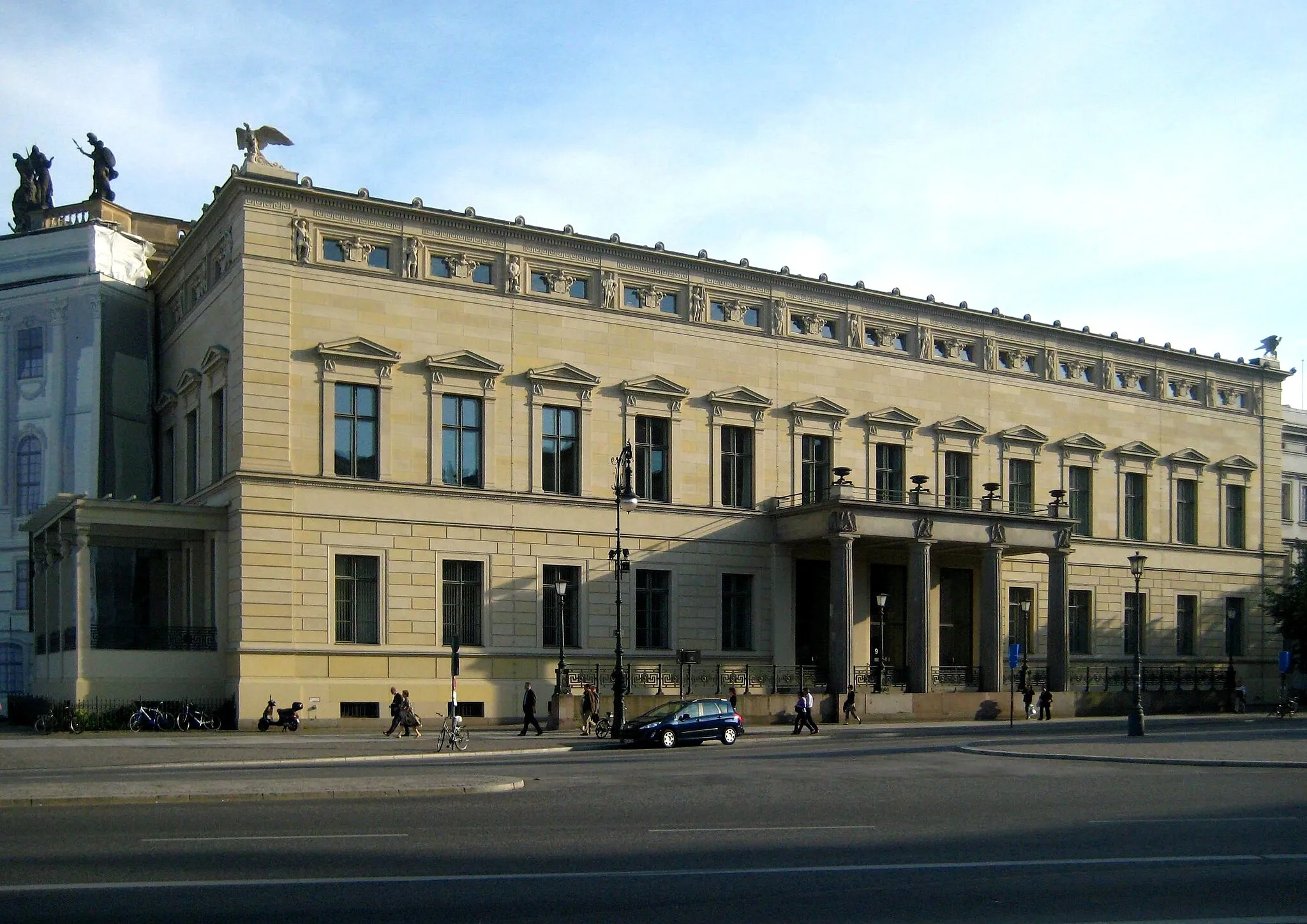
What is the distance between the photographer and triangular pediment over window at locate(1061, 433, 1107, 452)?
6384 centimetres

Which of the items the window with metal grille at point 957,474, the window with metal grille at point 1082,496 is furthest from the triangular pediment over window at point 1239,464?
the window with metal grille at point 957,474

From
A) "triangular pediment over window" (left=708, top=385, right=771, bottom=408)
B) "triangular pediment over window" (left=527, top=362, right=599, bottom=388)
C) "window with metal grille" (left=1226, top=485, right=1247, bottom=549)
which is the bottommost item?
"window with metal grille" (left=1226, top=485, right=1247, bottom=549)

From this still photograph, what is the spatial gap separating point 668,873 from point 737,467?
41903mm

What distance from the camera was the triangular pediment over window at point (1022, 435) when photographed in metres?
61.8

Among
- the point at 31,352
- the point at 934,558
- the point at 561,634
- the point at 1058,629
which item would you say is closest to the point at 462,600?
the point at 561,634

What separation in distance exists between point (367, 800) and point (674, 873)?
30.9 ft

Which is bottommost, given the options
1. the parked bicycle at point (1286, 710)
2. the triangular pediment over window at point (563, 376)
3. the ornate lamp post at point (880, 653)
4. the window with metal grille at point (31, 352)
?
the parked bicycle at point (1286, 710)

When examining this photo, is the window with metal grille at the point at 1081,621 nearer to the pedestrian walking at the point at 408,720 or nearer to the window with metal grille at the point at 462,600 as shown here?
the window with metal grille at the point at 462,600

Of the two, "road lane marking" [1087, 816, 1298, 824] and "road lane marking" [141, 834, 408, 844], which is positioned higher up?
"road lane marking" [141, 834, 408, 844]

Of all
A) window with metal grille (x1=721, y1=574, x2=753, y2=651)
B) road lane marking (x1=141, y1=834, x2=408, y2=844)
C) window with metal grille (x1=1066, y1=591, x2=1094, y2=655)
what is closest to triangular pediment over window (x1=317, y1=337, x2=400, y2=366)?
window with metal grille (x1=721, y1=574, x2=753, y2=651)

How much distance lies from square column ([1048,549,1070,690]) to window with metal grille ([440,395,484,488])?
81.2 feet

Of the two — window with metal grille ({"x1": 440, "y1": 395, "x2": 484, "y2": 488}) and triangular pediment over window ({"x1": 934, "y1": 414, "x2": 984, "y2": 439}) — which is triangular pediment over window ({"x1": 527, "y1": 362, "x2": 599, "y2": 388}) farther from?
triangular pediment over window ({"x1": 934, "y1": 414, "x2": 984, "y2": 439})

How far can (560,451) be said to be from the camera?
2016 inches

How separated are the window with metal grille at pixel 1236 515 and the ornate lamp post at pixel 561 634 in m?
39.1
